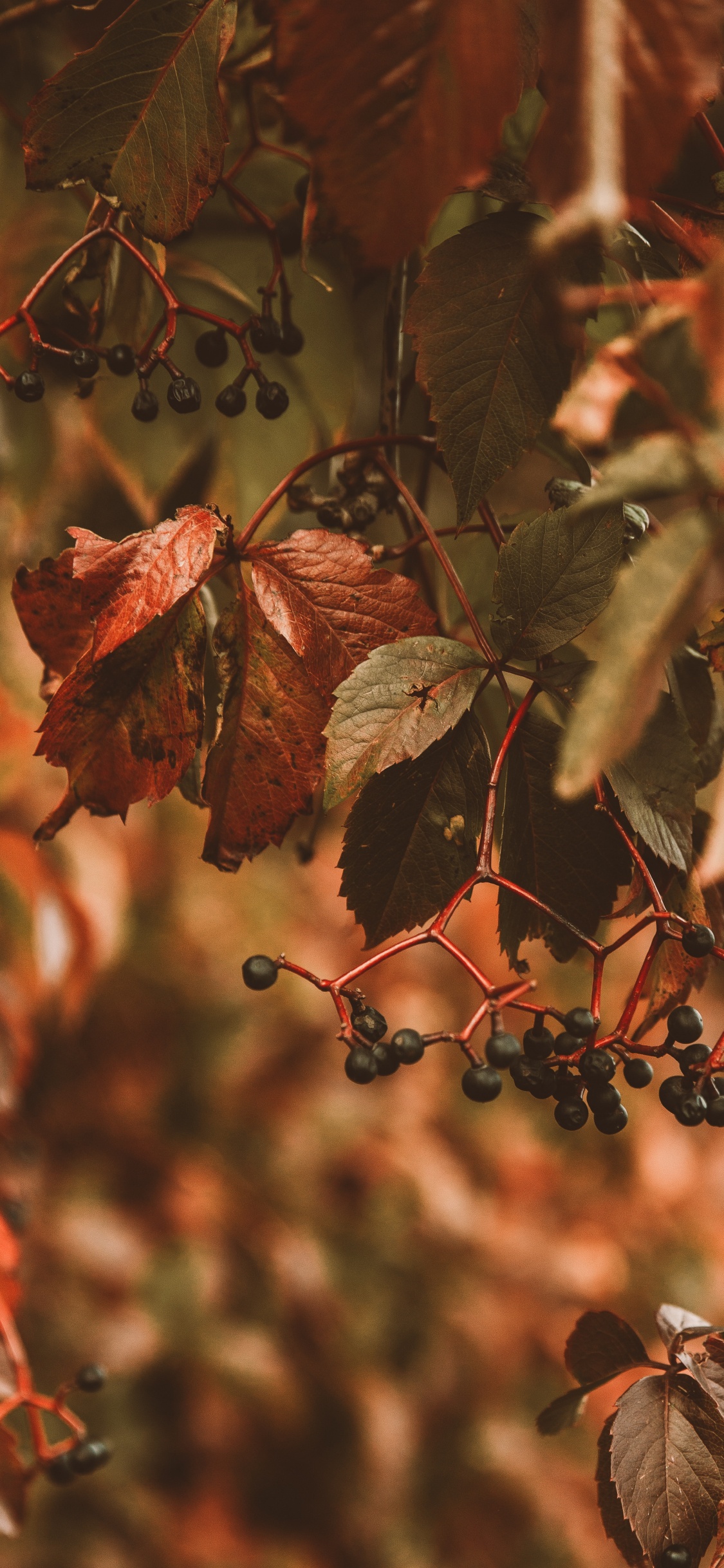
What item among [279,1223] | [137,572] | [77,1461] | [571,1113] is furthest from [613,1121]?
[279,1223]

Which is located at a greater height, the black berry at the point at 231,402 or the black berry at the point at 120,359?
the black berry at the point at 120,359

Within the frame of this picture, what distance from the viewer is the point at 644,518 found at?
0.35 meters

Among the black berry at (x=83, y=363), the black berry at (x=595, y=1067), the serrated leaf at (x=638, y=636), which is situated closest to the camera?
the serrated leaf at (x=638, y=636)

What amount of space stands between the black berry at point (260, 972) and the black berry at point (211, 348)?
267 millimetres

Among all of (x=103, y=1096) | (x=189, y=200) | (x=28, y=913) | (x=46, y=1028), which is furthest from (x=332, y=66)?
(x=103, y=1096)

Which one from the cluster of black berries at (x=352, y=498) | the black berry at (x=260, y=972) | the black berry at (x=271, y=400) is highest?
the black berry at (x=271, y=400)

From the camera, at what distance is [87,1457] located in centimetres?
60

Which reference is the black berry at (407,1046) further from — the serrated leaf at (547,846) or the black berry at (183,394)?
the black berry at (183,394)

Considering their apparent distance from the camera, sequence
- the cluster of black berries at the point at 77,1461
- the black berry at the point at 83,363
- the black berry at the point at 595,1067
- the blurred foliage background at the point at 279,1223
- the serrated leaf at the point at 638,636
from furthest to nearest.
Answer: the blurred foliage background at the point at 279,1223, the cluster of black berries at the point at 77,1461, the black berry at the point at 83,363, the black berry at the point at 595,1067, the serrated leaf at the point at 638,636

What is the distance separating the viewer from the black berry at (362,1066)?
320 mm

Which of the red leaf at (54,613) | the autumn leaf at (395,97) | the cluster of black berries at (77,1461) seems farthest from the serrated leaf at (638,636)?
the cluster of black berries at (77,1461)

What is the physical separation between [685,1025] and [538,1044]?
0.05 metres

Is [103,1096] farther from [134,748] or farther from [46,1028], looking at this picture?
[134,748]

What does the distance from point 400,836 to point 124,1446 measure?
5.42ft
